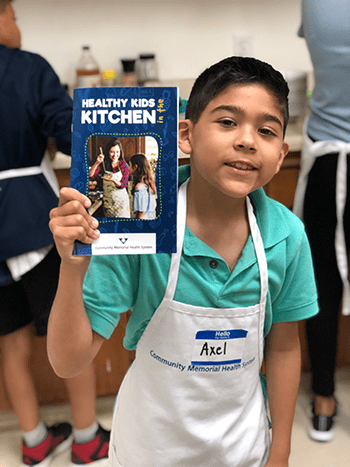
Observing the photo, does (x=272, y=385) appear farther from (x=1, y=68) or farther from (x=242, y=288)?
(x=1, y=68)

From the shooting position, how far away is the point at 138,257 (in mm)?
675

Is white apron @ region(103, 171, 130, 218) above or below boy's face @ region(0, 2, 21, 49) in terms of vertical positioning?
below

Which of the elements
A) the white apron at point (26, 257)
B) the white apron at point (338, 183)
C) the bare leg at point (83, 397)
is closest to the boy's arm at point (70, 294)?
the white apron at point (26, 257)

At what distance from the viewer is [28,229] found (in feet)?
4.16

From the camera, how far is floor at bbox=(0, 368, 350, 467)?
147cm

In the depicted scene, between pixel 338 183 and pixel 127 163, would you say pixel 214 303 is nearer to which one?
pixel 127 163

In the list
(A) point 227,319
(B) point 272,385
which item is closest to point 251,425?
(B) point 272,385

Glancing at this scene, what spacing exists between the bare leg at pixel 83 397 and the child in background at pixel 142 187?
1.00m

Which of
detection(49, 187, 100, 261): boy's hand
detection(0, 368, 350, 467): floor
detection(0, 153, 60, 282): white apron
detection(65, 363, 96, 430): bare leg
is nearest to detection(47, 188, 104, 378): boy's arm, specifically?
detection(49, 187, 100, 261): boy's hand

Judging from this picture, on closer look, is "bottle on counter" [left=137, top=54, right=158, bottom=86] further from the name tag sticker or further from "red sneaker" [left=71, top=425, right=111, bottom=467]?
Answer: the name tag sticker

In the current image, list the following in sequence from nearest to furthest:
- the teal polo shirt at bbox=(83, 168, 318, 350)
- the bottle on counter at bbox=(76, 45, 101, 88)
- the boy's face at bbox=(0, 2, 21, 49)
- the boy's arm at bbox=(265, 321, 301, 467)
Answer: the teal polo shirt at bbox=(83, 168, 318, 350) < the boy's arm at bbox=(265, 321, 301, 467) < the boy's face at bbox=(0, 2, 21, 49) < the bottle on counter at bbox=(76, 45, 101, 88)

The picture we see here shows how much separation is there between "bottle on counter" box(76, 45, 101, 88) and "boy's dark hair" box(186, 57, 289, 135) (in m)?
1.35

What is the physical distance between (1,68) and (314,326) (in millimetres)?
1187

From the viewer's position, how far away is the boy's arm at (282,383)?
785mm
